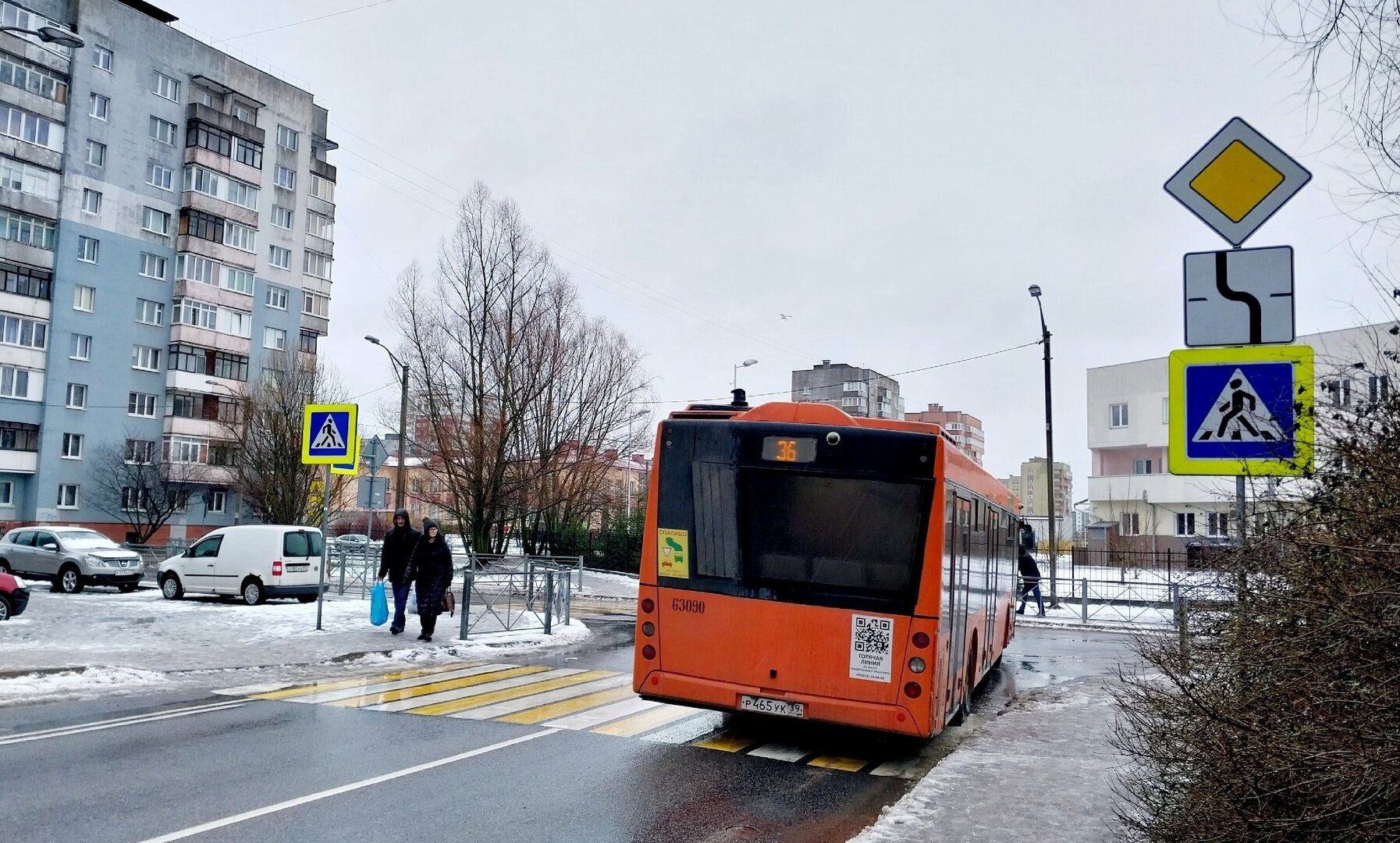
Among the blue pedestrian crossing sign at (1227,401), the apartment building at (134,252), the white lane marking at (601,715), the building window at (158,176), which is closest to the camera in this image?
the blue pedestrian crossing sign at (1227,401)

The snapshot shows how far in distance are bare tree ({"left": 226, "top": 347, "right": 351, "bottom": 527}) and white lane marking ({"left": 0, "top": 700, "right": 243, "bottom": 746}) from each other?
114ft

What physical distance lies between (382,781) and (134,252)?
56.2 metres

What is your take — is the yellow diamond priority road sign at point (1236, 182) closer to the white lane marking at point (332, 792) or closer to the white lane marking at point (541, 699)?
the white lane marking at point (332, 792)

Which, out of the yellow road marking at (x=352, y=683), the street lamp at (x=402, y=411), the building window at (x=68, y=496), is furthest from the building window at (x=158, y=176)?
the yellow road marking at (x=352, y=683)

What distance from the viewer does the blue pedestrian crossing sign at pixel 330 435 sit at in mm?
15961

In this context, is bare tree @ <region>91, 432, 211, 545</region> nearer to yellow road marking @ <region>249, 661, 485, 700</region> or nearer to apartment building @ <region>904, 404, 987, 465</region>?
yellow road marking @ <region>249, 661, 485, 700</region>

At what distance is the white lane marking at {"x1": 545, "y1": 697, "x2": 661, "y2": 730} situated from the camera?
32.4 ft

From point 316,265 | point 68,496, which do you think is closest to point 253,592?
point 68,496

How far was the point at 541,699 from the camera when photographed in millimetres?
11469

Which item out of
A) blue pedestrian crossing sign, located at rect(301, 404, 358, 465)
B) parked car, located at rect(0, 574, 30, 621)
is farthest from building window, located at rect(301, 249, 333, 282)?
blue pedestrian crossing sign, located at rect(301, 404, 358, 465)

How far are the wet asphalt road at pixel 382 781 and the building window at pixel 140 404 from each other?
50624 mm

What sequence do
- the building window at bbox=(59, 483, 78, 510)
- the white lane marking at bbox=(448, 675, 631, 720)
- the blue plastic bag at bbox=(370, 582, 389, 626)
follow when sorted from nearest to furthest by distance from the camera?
the white lane marking at bbox=(448, 675, 631, 720)
the blue plastic bag at bbox=(370, 582, 389, 626)
the building window at bbox=(59, 483, 78, 510)

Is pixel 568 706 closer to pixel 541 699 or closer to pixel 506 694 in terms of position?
pixel 541 699

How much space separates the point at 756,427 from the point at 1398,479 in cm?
592
